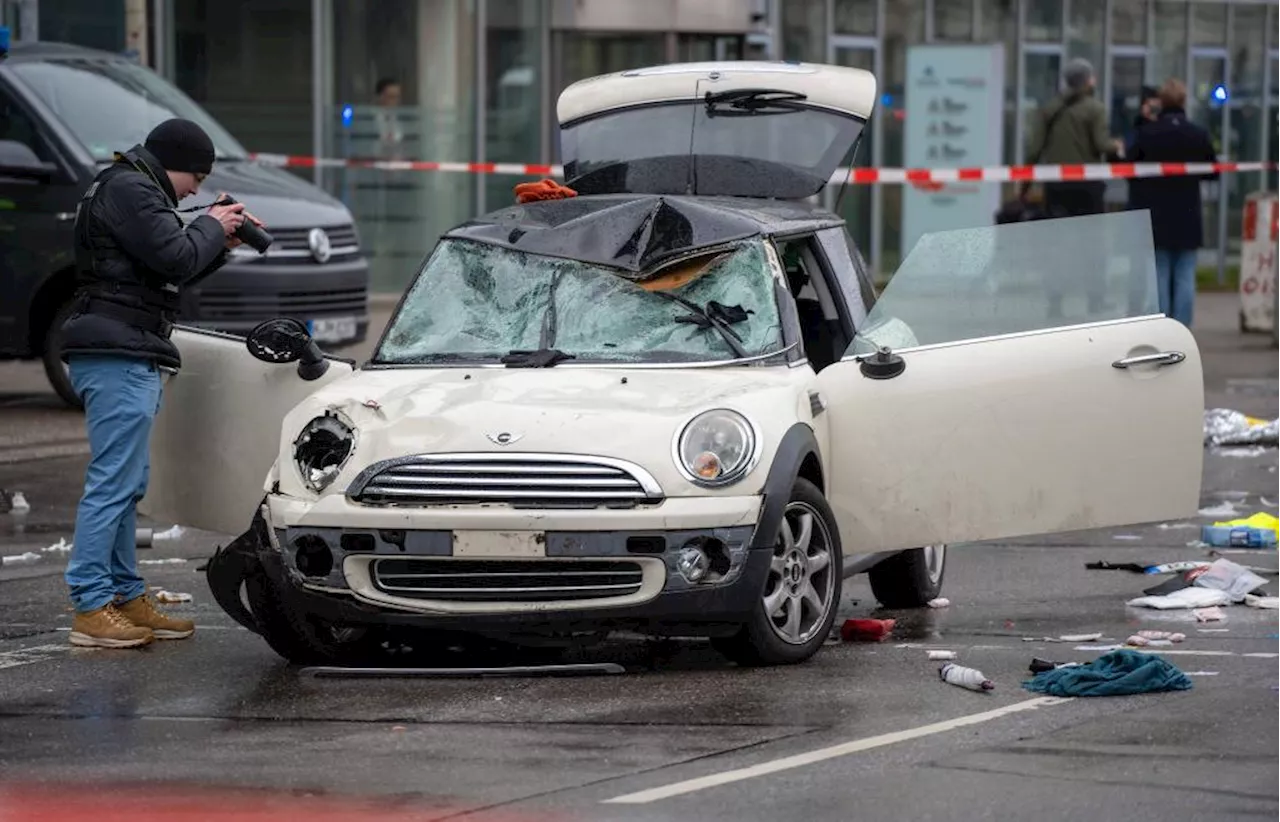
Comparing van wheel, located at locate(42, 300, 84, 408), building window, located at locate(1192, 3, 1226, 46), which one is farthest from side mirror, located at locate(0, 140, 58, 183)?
building window, located at locate(1192, 3, 1226, 46)

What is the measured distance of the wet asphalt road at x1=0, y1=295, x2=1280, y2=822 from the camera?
6.29 meters

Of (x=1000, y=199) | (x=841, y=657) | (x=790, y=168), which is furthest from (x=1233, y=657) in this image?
(x=1000, y=199)

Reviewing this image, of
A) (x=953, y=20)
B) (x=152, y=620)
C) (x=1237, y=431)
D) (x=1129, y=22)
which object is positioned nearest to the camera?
(x=152, y=620)

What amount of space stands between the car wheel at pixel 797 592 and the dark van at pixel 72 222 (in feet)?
27.5

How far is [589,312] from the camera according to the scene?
889 cm

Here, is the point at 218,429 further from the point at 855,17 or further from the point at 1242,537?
the point at 855,17

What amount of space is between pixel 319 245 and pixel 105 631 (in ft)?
26.9

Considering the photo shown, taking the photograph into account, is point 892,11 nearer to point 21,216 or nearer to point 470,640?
point 21,216

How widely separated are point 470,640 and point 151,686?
106cm

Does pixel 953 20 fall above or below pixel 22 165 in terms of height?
above

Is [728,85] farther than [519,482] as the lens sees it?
Yes

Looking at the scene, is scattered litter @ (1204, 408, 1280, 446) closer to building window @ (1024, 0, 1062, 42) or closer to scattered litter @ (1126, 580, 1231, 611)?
scattered litter @ (1126, 580, 1231, 611)

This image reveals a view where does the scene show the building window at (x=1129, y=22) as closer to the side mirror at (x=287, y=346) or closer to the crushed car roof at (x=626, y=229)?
the crushed car roof at (x=626, y=229)

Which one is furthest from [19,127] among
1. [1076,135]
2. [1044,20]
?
[1044,20]
